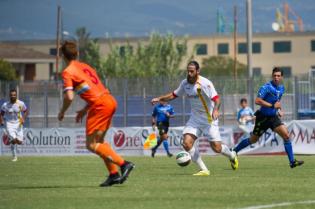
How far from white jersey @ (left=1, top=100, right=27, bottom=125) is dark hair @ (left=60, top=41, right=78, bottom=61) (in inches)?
551

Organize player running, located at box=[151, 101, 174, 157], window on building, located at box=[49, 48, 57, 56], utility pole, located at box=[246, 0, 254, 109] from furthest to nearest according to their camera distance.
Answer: window on building, located at box=[49, 48, 57, 56], utility pole, located at box=[246, 0, 254, 109], player running, located at box=[151, 101, 174, 157]

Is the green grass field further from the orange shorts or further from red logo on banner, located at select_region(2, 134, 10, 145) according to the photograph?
red logo on banner, located at select_region(2, 134, 10, 145)

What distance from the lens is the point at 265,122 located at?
2005 centimetres

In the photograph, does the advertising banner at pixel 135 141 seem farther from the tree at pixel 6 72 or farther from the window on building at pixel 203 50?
the window on building at pixel 203 50

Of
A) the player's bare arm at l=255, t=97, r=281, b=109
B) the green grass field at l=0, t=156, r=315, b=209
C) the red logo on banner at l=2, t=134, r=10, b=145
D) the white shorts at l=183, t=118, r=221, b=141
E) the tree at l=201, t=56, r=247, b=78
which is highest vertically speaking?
the tree at l=201, t=56, r=247, b=78

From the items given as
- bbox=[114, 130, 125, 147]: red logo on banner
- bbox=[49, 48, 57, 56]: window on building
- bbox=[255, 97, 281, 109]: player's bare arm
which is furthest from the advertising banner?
bbox=[49, 48, 57, 56]: window on building

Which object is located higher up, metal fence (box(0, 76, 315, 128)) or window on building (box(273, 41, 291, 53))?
window on building (box(273, 41, 291, 53))

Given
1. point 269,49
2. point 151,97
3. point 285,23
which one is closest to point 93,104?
point 151,97

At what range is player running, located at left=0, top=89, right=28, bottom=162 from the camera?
2805 centimetres

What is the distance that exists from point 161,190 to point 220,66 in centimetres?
8634

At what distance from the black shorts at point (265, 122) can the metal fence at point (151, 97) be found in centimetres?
1452

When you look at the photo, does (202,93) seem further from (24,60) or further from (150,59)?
(150,59)

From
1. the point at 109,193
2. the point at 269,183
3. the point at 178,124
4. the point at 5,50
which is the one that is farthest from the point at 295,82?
the point at 5,50

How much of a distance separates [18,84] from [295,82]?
38.4 ft
